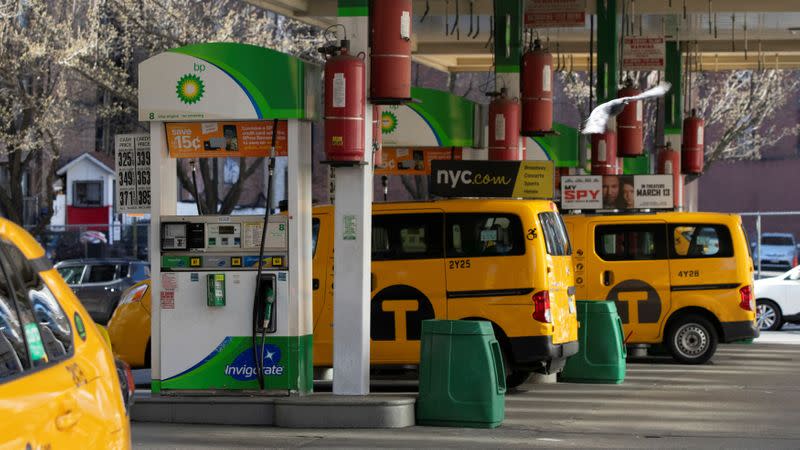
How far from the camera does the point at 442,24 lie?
28.7 m

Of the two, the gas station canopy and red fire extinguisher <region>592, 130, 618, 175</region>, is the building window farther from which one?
red fire extinguisher <region>592, 130, 618, 175</region>

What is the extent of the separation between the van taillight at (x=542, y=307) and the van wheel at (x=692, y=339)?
5.18 m

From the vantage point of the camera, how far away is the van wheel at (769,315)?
27.9m

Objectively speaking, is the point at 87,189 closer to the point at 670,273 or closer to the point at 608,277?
the point at 608,277

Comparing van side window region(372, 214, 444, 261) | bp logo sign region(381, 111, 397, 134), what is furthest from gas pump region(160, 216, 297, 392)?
bp logo sign region(381, 111, 397, 134)

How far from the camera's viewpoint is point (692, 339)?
790 inches

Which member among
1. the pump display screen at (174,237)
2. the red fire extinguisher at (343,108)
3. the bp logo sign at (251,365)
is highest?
the red fire extinguisher at (343,108)

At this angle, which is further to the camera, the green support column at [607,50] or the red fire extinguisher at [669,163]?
the red fire extinguisher at [669,163]

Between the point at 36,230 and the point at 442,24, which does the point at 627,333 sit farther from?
the point at 36,230

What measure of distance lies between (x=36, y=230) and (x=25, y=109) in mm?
3175

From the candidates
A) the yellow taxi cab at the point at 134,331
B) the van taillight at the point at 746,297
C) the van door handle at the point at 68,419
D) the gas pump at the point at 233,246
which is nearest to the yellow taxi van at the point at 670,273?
the van taillight at the point at 746,297

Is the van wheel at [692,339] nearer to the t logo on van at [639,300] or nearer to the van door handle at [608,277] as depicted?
the t logo on van at [639,300]

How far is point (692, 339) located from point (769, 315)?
8.57 meters

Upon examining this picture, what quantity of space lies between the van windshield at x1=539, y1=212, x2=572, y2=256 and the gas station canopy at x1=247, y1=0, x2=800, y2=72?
7311 millimetres
